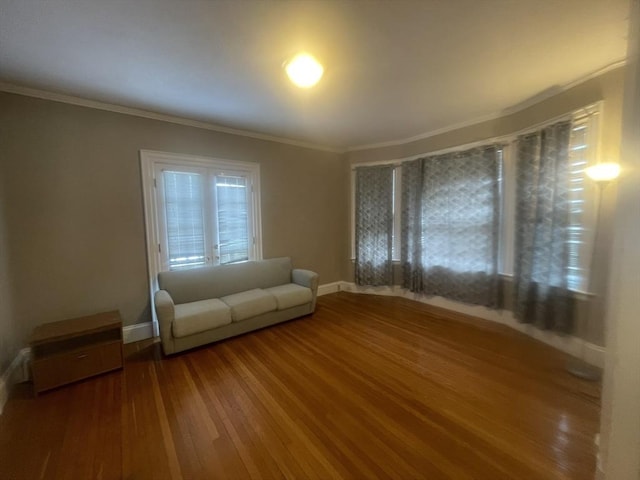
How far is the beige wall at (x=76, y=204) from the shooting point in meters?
2.30

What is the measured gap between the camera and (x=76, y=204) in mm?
2539

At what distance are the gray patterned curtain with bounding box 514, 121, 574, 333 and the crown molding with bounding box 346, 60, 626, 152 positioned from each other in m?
0.36

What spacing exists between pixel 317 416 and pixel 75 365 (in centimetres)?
212

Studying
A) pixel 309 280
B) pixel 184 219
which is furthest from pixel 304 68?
pixel 309 280

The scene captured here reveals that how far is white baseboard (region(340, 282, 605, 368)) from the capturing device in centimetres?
235

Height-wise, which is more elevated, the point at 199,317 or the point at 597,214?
the point at 597,214

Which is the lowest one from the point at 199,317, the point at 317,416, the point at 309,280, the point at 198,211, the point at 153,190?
the point at 317,416

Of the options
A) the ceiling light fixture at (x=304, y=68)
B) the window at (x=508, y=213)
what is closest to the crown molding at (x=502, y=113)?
the window at (x=508, y=213)

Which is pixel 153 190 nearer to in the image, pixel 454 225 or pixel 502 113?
pixel 454 225

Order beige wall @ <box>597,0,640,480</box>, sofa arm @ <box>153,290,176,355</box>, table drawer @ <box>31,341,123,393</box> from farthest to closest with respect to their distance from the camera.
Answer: sofa arm @ <box>153,290,176,355</box>, table drawer @ <box>31,341,123,393</box>, beige wall @ <box>597,0,640,480</box>

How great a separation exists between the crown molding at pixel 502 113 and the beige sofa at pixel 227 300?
2.54 metres

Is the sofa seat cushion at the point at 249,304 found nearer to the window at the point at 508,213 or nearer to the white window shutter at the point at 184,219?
the white window shutter at the point at 184,219

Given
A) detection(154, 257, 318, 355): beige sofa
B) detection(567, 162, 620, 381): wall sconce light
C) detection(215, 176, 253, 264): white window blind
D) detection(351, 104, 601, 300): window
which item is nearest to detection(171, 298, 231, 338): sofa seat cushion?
detection(154, 257, 318, 355): beige sofa

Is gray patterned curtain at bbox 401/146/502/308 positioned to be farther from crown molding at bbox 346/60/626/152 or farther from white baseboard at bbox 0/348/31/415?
white baseboard at bbox 0/348/31/415
